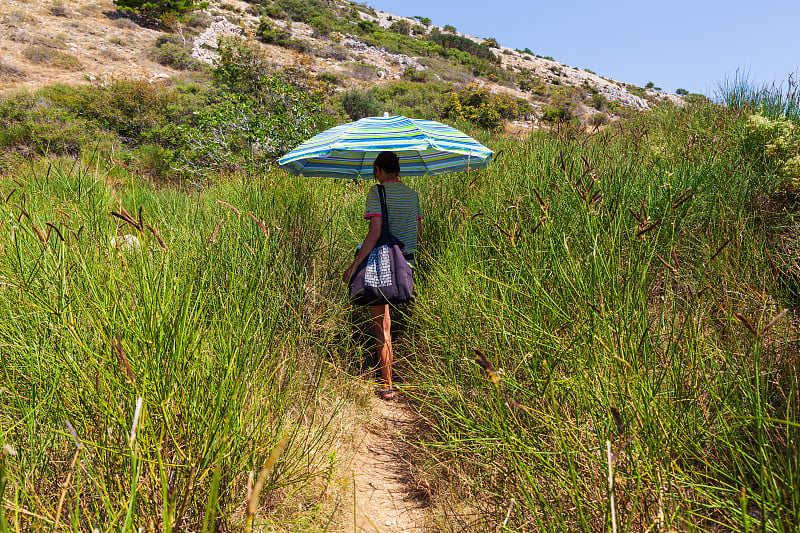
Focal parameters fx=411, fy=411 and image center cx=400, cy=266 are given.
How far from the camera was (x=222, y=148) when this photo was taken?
7496mm

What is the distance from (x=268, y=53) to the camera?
21547 millimetres

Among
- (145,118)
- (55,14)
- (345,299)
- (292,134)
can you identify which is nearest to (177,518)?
(345,299)

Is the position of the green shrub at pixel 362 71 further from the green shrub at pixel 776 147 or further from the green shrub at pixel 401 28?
the green shrub at pixel 776 147

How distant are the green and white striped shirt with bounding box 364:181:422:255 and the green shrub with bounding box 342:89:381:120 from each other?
44.1 feet

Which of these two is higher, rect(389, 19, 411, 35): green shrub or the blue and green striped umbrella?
rect(389, 19, 411, 35): green shrub

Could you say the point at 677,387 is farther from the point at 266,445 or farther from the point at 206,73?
the point at 206,73

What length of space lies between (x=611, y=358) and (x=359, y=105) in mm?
15731

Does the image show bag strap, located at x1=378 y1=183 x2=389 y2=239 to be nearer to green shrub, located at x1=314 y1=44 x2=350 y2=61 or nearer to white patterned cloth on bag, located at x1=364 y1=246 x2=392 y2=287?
white patterned cloth on bag, located at x1=364 y1=246 x2=392 y2=287

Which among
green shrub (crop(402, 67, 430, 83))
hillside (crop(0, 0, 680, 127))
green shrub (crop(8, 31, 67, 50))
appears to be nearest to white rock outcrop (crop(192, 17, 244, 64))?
hillside (crop(0, 0, 680, 127))

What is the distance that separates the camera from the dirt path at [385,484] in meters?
1.78

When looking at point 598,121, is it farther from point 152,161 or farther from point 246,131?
point 152,161

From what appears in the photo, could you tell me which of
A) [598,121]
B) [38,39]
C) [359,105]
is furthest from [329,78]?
[598,121]

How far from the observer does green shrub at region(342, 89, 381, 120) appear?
50.7ft

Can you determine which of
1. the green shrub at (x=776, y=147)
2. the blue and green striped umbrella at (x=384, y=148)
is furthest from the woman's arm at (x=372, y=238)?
the green shrub at (x=776, y=147)
